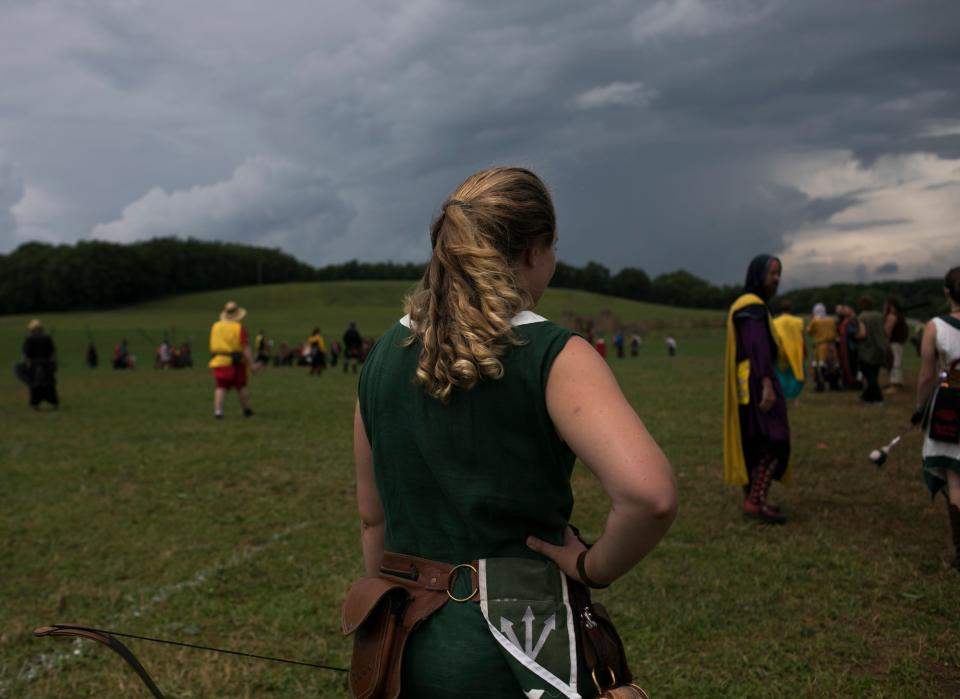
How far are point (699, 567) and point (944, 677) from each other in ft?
6.14

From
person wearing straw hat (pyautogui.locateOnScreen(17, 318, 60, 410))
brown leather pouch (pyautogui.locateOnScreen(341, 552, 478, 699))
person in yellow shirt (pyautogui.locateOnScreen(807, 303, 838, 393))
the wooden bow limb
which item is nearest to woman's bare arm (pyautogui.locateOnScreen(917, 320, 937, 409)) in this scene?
brown leather pouch (pyautogui.locateOnScreen(341, 552, 478, 699))

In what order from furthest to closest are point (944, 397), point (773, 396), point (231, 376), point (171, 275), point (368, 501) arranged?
1. point (171, 275)
2. point (231, 376)
3. point (773, 396)
4. point (944, 397)
5. point (368, 501)

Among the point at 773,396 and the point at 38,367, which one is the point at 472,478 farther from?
the point at 38,367

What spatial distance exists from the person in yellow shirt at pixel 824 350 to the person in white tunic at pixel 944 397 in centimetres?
1236

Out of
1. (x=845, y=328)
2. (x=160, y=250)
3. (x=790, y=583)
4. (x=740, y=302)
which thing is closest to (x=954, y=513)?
(x=790, y=583)

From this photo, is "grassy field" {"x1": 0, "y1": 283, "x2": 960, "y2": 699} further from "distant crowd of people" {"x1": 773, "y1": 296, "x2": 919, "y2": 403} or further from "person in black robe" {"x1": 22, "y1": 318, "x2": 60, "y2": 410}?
"person in black robe" {"x1": 22, "y1": 318, "x2": 60, "y2": 410}

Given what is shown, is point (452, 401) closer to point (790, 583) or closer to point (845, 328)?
point (790, 583)

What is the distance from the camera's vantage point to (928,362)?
525 cm

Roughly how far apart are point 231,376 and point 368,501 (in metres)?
11.8

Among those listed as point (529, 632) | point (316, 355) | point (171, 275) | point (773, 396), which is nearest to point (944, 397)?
point (773, 396)

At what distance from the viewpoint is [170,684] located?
4172mm

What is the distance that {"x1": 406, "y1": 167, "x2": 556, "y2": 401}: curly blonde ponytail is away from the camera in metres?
1.64

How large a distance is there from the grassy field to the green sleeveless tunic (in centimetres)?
262

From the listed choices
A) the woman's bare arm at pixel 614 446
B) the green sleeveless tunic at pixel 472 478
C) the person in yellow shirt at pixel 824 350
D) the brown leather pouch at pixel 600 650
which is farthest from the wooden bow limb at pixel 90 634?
the person in yellow shirt at pixel 824 350
